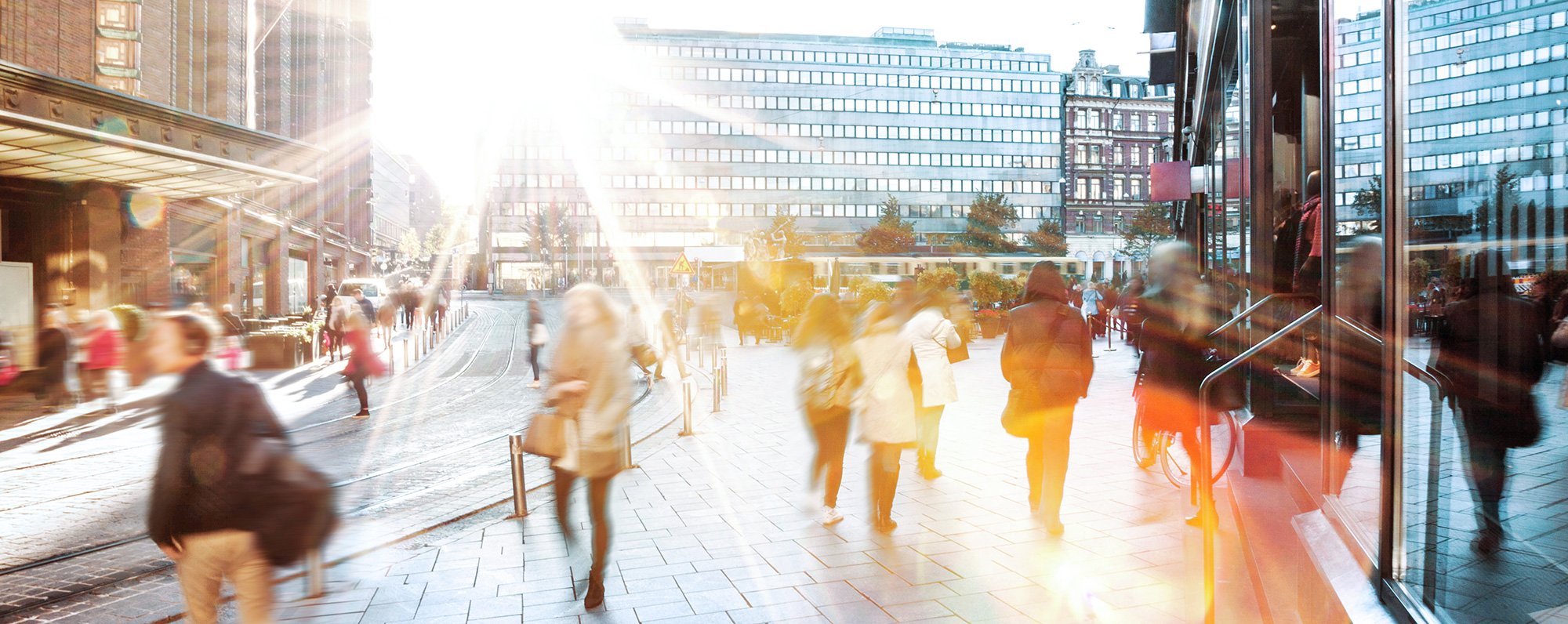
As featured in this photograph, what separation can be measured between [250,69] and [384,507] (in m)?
27.2

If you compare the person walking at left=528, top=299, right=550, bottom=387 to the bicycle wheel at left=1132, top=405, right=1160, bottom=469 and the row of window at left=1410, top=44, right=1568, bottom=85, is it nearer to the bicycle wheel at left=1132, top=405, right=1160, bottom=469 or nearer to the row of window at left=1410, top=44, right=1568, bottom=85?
the bicycle wheel at left=1132, top=405, right=1160, bottom=469

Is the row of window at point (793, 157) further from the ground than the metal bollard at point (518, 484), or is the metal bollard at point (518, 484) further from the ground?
the row of window at point (793, 157)

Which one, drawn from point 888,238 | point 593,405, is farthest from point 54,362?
point 888,238

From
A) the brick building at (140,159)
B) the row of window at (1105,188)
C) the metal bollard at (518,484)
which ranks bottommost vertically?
the metal bollard at (518,484)

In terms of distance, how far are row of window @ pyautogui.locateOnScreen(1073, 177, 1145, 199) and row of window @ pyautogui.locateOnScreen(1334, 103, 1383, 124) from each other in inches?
3116

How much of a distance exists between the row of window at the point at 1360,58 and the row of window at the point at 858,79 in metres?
80.4

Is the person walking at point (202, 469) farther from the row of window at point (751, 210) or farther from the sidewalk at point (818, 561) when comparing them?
the row of window at point (751, 210)

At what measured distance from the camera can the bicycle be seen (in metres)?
6.55

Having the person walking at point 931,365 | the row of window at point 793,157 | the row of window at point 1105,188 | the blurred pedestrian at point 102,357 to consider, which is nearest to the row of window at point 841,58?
the row of window at point 793,157

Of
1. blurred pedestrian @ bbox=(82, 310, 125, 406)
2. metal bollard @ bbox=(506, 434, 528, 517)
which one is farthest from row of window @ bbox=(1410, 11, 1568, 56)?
blurred pedestrian @ bbox=(82, 310, 125, 406)

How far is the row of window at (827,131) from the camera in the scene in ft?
265

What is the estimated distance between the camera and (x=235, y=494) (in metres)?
3.27

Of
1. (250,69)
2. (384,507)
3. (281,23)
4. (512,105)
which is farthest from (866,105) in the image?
(384,507)

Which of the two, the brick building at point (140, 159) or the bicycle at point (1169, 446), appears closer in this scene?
the bicycle at point (1169, 446)
